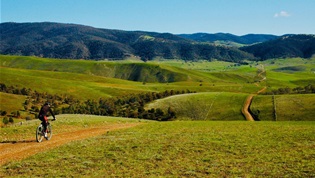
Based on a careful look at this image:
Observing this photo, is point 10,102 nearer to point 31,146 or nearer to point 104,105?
point 104,105

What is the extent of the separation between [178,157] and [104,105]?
110m

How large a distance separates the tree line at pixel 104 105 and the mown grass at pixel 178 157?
264ft

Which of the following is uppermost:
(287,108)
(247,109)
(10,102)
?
(287,108)

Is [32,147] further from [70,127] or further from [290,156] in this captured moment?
[290,156]

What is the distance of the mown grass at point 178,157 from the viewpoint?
21.4 meters

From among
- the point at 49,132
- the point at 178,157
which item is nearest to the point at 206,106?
the point at 49,132

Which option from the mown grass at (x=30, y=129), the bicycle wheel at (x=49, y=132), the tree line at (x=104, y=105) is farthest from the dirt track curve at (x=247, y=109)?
the bicycle wheel at (x=49, y=132)

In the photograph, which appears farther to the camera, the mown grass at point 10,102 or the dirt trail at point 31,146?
the mown grass at point 10,102

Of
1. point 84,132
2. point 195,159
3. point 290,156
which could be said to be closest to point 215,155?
point 195,159

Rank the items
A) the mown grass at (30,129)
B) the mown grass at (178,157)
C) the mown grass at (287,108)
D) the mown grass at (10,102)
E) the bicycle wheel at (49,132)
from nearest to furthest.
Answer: the mown grass at (178,157), the bicycle wheel at (49,132), the mown grass at (30,129), the mown grass at (287,108), the mown grass at (10,102)

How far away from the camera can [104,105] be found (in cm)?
13312

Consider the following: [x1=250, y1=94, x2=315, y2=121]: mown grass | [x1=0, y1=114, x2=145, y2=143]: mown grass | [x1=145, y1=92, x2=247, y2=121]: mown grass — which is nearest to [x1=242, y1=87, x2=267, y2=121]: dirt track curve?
[x1=145, y1=92, x2=247, y2=121]: mown grass

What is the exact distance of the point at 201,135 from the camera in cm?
3584

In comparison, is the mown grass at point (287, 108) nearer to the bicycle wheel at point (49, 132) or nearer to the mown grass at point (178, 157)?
the mown grass at point (178, 157)
